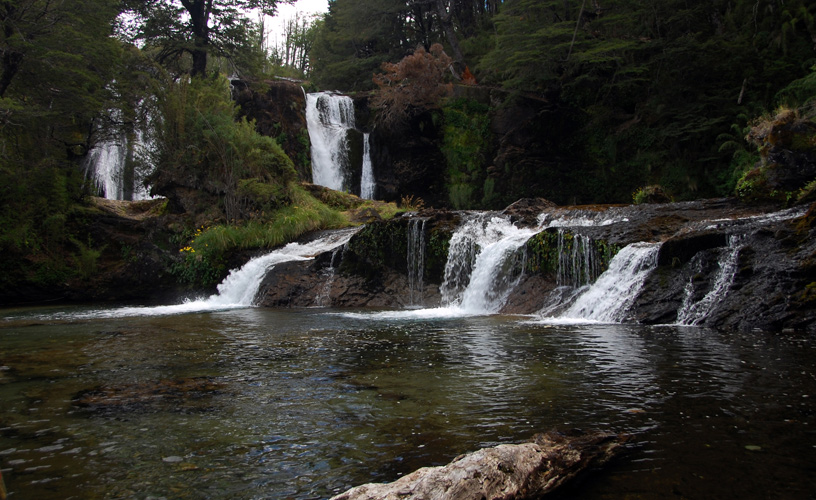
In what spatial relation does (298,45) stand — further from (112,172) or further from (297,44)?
(112,172)

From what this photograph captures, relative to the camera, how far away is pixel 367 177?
23922 millimetres

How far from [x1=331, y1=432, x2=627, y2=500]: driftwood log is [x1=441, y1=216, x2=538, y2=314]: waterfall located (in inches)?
314

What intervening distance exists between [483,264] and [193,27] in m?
16.4

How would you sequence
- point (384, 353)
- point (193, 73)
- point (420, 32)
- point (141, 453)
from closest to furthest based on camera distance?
point (141, 453), point (384, 353), point (193, 73), point (420, 32)

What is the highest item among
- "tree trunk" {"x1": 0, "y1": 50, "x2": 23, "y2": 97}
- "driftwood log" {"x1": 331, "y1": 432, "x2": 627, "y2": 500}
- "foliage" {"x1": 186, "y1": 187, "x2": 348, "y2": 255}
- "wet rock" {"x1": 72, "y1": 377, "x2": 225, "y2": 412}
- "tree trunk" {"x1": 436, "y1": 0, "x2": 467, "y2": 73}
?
"tree trunk" {"x1": 436, "y1": 0, "x2": 467, "y2": 73}

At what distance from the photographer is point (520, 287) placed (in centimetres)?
1100

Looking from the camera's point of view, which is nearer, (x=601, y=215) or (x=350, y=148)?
(x=601, y=215)

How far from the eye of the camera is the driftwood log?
2150 mm

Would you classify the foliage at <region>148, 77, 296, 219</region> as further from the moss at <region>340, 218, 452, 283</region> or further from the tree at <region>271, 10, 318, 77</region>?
the tree at <region>271, 10, 318, 77</region>

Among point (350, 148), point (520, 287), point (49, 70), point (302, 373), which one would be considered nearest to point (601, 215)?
point (520, 287)

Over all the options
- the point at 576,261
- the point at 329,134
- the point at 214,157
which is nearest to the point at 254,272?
the point at 214,157

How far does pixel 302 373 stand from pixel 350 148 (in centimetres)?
2017

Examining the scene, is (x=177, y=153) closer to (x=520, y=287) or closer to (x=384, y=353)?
(x=520, y=287)

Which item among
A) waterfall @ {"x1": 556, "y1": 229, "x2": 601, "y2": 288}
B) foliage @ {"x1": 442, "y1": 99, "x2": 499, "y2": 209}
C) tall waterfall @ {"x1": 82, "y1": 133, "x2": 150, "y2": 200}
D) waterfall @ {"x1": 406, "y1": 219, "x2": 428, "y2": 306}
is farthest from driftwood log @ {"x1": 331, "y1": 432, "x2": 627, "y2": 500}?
tall waterfall @ {"x1": 82, "y1": 133, "x2": 150, "y2": 200}
